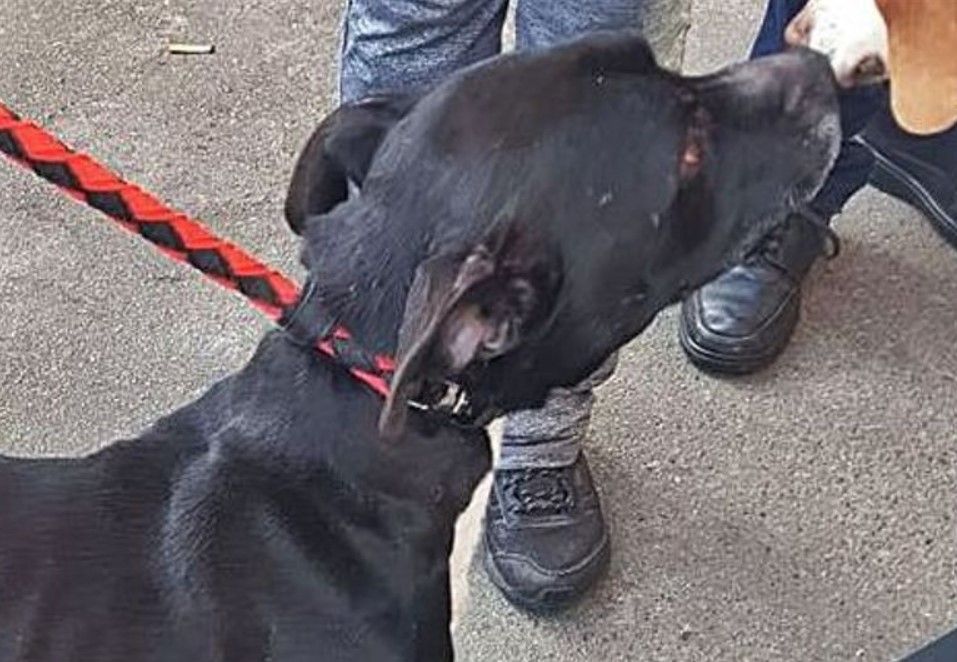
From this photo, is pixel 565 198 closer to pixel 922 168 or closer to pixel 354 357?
pixel 354 357

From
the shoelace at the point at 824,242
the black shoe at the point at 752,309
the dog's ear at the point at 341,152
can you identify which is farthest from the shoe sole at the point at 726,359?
the dog's ear at the point at 341,152

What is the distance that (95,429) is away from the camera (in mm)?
2672

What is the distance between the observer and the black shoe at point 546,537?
2439mm

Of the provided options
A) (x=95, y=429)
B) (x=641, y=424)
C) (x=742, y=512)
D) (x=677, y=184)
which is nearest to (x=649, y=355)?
(x=641, y=424)

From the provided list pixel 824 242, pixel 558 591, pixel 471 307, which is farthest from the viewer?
pixel 824 242

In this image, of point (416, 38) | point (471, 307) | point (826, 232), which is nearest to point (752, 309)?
point (826, 232)

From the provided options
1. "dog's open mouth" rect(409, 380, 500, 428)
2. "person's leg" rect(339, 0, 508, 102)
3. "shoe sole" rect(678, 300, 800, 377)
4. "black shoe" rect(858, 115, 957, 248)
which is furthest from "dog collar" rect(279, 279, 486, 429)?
"black shoe" rect(858, 115, 957, 248)

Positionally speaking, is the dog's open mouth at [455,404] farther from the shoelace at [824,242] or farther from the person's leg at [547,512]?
the shoelace at [824,242]

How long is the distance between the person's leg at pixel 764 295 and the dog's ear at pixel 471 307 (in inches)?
37.5

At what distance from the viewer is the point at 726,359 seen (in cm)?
267

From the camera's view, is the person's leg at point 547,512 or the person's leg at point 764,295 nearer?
the person's leg at point 547,512

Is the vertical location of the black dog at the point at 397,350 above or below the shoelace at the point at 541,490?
above

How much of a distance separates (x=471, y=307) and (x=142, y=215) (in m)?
0.40

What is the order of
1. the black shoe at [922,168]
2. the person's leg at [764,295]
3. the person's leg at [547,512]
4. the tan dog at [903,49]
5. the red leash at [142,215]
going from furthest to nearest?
the black shoe at [922,168]
the person's leg at [764,295]
the person's leg at [547,512]
the tan dog at [903,49]
the red leash at [142,215]
